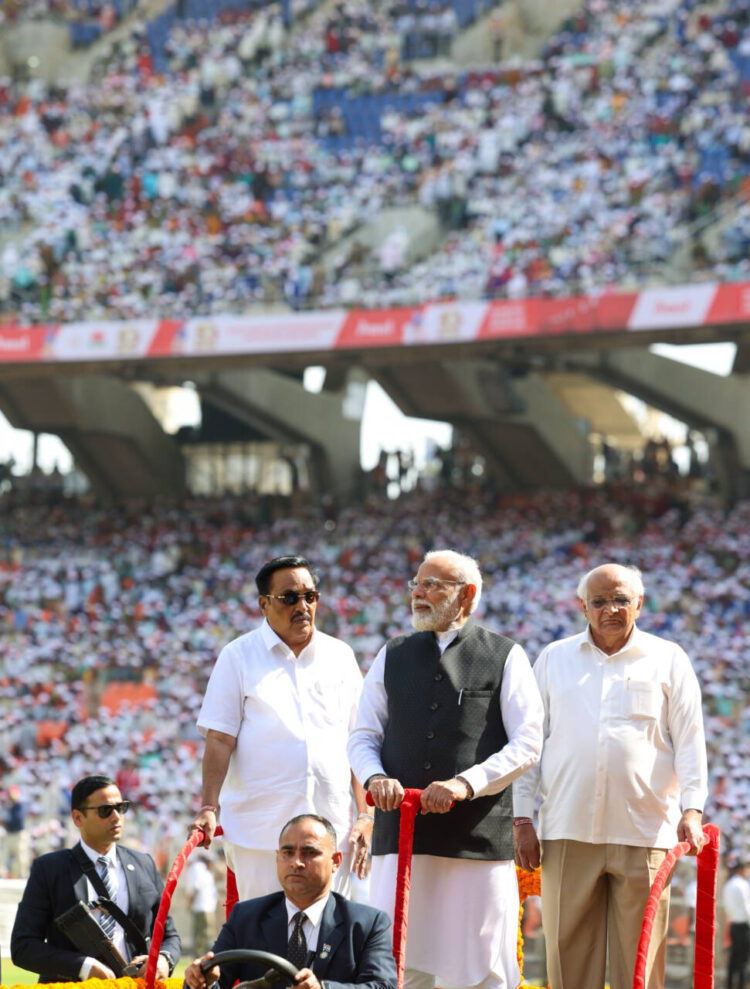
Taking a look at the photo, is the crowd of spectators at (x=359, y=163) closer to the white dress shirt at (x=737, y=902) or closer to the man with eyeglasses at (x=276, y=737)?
the white dress shirt at (x=737, y=902)

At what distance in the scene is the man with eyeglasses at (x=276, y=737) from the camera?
513cm

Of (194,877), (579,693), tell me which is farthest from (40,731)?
(579,693)

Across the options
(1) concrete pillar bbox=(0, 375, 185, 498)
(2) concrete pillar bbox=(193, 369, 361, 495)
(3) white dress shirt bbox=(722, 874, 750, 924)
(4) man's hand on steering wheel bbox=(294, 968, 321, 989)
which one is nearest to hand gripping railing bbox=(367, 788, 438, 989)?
(4) man's hand on steering wheel bbox=(294, 968, 321, 989)

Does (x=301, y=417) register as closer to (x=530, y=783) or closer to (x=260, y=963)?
(x=530, y=783)

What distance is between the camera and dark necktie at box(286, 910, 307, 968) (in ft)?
13.6

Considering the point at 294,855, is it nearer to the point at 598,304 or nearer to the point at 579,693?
the point at 579,693

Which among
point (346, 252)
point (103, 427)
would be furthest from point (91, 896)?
point (103, 427)

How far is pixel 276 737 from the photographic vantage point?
5188mm

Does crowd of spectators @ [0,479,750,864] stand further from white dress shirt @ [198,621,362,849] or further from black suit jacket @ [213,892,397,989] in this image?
black suit jacket @ [213,892,397,989]

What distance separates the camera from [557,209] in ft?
76.1

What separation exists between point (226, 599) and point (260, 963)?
19.0m

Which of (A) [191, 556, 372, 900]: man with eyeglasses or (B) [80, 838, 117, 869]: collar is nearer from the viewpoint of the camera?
(A) [191, 556, 372, 900]: man with eyeglasses

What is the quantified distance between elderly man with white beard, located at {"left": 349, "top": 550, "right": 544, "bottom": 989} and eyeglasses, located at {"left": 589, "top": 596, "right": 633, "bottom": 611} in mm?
389

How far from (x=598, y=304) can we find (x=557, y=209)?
2013 mm
